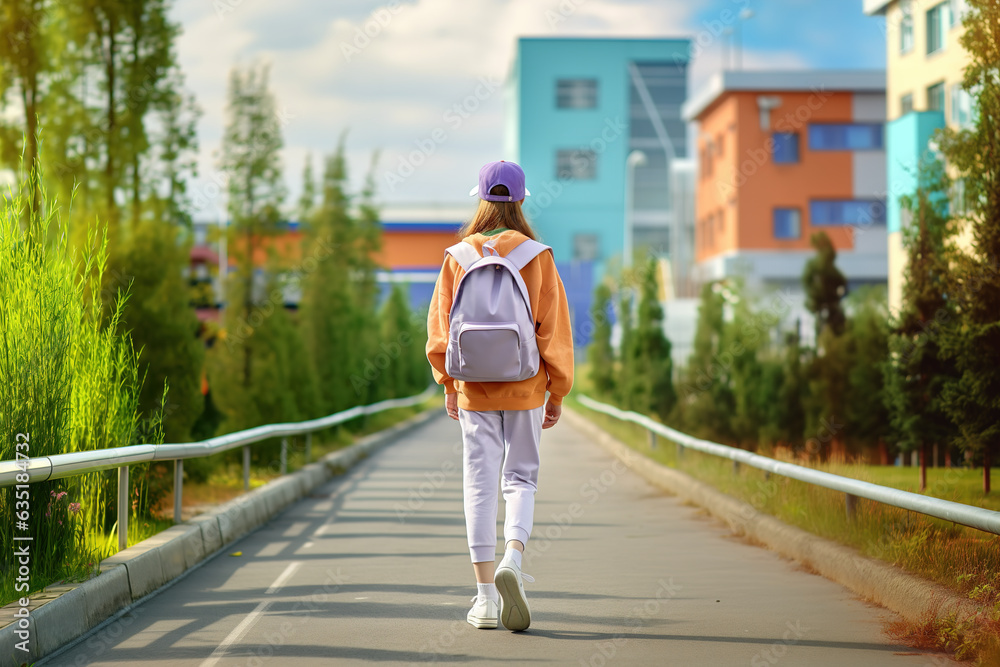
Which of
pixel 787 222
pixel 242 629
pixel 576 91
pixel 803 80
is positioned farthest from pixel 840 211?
pixel 242 629

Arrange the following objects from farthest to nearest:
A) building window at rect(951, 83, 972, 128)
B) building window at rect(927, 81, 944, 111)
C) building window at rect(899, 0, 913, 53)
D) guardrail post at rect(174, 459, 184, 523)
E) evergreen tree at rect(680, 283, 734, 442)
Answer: building window at rect(899, 0, 913, 53) → building window at rect(927, 81, 944, 111) → building window at rect(951, 83, 972, 128) → evergreen tree at rect(680, 283, 734, 442) → guardrail post at rect(174, 459, 184, 523)

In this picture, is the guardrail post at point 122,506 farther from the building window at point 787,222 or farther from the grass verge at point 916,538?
the building window at point 787,222

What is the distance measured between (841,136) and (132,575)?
142 ft

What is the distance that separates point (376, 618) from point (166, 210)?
36.5 feet

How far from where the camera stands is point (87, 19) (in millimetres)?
15234

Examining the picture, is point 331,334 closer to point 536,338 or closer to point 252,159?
point 252,159

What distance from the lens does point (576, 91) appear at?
3167 inches

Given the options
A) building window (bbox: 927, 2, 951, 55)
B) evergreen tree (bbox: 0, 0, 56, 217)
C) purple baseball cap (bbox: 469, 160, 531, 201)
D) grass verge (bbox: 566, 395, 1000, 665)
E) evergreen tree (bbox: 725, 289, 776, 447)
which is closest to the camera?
grass verge (bbox: 566, 395, 1000, 665)

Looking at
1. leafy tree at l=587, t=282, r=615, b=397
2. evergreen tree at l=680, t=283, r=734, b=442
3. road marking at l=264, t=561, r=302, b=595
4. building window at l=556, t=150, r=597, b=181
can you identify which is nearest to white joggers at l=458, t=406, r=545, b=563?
road marking at l=264, t=561, r=302, b=595

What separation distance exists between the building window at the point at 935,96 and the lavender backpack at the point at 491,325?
25283 mm

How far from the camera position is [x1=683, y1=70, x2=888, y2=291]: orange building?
151 ft

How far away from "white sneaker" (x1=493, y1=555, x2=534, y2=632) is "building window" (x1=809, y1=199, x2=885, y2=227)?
4271 centimetres

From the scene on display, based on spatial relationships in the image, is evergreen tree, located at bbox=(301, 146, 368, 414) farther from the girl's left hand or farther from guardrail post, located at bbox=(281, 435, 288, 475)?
the girl's left hand

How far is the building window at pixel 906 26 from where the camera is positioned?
29.7 m
